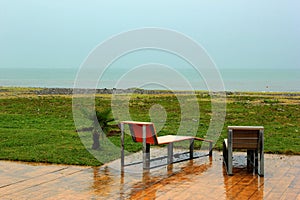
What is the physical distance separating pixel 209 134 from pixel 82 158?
463cm

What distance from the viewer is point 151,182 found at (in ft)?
22.9

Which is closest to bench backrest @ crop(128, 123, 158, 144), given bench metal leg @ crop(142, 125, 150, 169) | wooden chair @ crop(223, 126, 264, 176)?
bench metal leg @ crop(142, 125, 150, 169)

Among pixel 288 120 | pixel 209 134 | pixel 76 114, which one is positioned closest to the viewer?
pixel 209 134

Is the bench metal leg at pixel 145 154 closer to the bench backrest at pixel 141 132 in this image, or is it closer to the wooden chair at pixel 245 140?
the bench backrest at pixel 141 132

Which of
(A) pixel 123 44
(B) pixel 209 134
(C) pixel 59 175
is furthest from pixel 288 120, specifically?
(C) pixel 59 175

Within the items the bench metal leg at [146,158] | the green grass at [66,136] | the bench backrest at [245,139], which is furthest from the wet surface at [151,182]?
the green grass at [66,136]

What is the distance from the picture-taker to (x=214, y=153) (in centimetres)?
970

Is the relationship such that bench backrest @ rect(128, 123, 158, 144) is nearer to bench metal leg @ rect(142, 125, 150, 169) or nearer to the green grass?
bench metal leg @ rect(142, 125, 150, 169)

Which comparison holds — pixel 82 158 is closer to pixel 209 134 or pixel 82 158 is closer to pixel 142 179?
pixel 142 179

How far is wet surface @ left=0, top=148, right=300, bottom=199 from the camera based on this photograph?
6.22m

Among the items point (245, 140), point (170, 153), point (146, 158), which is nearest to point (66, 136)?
point (170, 153)

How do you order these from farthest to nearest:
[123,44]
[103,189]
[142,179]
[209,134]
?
[209,134]
[123,44]
[142,179]
[103,189]

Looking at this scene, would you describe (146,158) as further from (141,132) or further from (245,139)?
(245,139)

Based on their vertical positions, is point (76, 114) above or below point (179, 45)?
below
